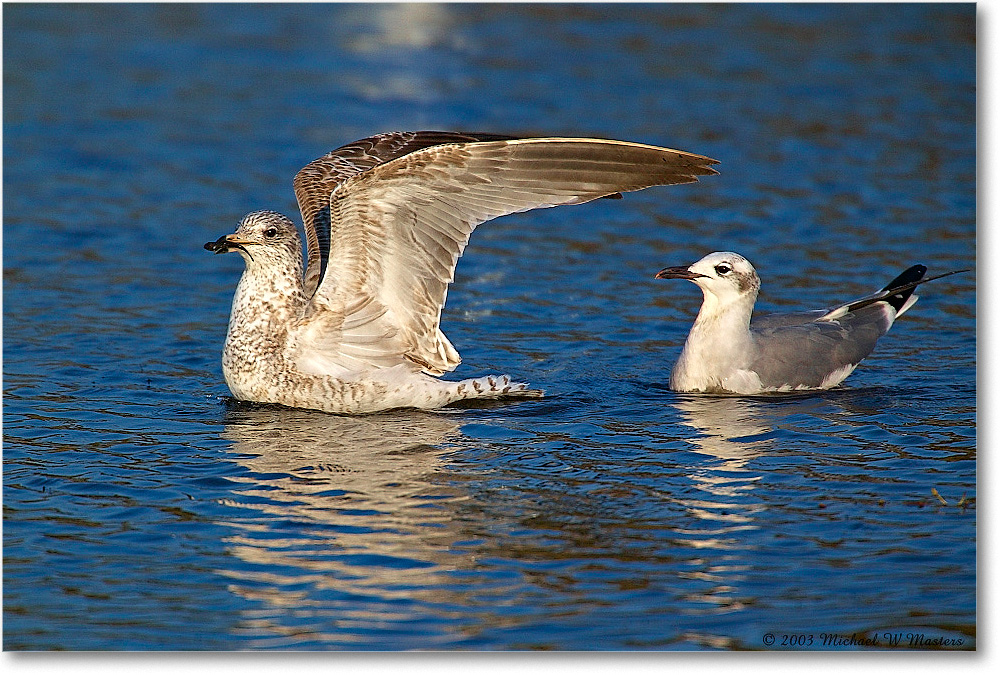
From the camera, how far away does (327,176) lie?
8.84 meters

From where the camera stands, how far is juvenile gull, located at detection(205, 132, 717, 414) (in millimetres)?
7379

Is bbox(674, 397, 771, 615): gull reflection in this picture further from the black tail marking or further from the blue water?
the black tail marking

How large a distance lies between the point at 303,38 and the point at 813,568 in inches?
558

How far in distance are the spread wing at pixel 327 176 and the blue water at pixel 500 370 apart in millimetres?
1059

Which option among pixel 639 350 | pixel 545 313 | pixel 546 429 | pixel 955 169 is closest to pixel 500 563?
pixel 546 429

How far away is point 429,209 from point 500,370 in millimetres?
1723

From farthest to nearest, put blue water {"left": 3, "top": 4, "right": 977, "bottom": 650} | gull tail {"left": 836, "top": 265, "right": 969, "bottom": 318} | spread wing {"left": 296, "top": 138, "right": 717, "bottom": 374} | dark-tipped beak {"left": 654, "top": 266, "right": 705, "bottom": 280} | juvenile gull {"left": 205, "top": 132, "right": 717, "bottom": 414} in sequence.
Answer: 1. gull tail {"left": 836, "top": 265, "right": 969, "bottom": 318}
2. dark-tipped beak {"left": 654, "top": 266, "right": 705, "bottom": 280}
3. juvenile gull {"left": 205, "top": 132, "right": 717, "bottom": 414}
4. spread wing {"left": 296, "top": 138, "right": 717, "bottom": 374}
5. blue water {"left": 3, "top": 4, "right": 977, "bottom": 650}

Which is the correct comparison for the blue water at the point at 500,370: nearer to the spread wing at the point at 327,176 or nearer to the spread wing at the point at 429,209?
the spread wing at the point at 429,209

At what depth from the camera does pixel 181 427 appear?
7.79m

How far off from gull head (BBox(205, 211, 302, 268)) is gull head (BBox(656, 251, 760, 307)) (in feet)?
7.62

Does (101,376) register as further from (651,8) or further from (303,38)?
(651,8)

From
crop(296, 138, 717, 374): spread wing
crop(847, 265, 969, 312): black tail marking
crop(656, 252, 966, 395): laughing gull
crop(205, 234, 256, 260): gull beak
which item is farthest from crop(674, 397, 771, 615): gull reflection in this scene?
crop(205, 234, 256, 260): gull beak

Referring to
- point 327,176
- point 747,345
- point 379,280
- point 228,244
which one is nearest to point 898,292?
point 747,345

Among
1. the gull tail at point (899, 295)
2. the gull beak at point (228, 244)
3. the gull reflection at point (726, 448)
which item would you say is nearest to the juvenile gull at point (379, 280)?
the gull beak at point (228, 244)
